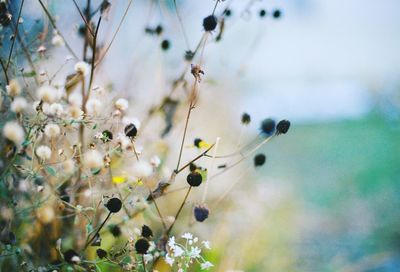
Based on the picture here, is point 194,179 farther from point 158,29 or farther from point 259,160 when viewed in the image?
point 158,29

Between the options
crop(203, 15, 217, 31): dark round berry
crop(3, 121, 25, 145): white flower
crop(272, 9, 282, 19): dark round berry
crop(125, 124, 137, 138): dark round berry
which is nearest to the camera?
crop(3, 121, 25, 145): white flower

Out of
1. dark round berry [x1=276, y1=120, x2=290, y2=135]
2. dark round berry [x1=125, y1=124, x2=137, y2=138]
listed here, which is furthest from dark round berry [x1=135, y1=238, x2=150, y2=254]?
dark round berry [x1=276, y1=120, x2=290, y2=135]

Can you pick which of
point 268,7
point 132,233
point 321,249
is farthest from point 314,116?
point 132,233

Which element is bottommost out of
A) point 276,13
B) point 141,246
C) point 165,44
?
point 141,246

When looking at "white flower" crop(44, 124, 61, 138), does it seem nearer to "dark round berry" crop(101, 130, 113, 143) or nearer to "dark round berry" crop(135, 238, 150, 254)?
"dark round berry" crop(101, 130, 113, 143)

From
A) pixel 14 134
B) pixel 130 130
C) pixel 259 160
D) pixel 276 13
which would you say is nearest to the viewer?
pixel 14 134

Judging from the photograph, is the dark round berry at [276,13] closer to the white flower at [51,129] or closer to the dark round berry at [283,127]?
the dark round berry at [283,127]

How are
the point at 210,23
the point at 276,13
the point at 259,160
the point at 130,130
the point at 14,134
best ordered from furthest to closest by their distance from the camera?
1. the point at 276,13
2. the point at 259,160
3. the point at 210,23
4. the point at 130,130
5. the point at 14,134

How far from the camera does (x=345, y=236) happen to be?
3.87m

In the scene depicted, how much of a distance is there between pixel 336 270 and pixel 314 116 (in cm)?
384

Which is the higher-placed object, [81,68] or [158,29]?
[158,29]

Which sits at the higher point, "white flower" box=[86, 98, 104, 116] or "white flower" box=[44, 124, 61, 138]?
"white flower" box=[86, 98, 104, 116]

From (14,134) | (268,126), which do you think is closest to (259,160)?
(268,126)

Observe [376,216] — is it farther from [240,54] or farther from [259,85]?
[240,54]
